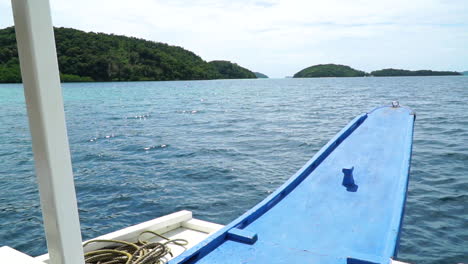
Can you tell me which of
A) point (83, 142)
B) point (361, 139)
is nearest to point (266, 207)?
point (361, 139)

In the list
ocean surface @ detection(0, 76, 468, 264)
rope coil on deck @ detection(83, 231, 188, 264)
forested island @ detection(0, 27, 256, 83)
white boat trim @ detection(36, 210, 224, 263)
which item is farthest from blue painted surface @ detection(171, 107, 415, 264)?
forested island @ detection(0, 27, 256, 83)

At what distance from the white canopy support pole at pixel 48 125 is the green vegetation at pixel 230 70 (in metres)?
128

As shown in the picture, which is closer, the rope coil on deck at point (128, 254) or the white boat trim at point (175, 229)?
the rope coil on deck at point (128, 254)

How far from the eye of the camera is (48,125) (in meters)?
0.99

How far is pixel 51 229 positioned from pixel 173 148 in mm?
10964

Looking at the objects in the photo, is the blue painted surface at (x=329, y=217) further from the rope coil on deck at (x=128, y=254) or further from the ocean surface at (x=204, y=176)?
the ocean surface at (x=204, y=176)

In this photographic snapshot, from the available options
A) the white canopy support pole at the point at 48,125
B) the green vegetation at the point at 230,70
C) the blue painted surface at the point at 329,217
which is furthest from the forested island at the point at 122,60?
the white canopy support pole at the point at 48,125

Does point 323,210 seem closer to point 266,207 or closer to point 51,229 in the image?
point 266,207

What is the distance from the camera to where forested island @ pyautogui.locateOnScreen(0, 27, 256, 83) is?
6450 cm

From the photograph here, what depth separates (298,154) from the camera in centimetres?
1058

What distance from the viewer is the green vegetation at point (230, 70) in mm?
131125

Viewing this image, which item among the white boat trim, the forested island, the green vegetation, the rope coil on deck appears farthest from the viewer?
the green vegetation

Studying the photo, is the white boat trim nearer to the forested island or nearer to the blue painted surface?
the blue painted surface

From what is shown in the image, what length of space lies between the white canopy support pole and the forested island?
59.3 m
